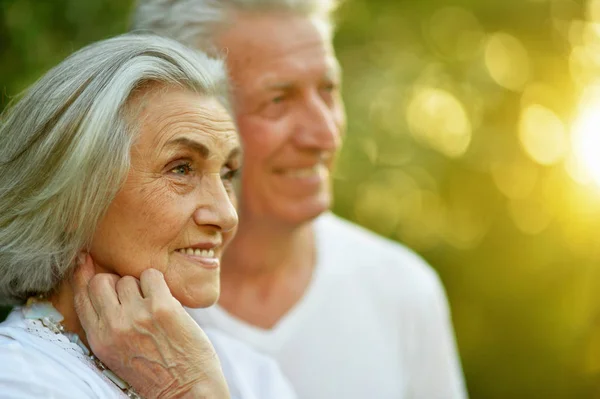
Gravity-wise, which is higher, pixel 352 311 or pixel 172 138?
pixel 172 138

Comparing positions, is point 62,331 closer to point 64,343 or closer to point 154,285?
point 64,343

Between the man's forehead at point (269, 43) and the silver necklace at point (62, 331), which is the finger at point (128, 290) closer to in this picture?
the silver necklace at point (62, 331)

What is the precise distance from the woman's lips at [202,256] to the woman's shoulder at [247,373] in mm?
499

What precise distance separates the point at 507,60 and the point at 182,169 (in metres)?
4.08

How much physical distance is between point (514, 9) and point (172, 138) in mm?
4069

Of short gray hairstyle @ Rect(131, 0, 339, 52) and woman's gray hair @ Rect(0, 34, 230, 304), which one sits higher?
Result: short gray hairstyle @ Rect(131, 0, 339, 52)

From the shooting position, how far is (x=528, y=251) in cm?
596

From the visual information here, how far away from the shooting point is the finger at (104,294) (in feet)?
8.25

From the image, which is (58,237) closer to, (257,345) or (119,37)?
(119,37)

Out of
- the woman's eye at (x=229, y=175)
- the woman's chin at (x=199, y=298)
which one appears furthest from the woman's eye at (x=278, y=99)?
the woman's chin at (x=199, y=298)

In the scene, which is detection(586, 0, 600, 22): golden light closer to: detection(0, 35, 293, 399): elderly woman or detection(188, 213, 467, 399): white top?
detection(188, 213, 467, 399): white top

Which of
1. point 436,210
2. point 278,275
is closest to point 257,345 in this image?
point 278,275

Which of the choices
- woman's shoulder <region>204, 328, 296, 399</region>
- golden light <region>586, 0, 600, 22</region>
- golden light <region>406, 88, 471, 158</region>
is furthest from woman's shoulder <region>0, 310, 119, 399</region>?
golden light <region>586, 0, 600, 22</region>

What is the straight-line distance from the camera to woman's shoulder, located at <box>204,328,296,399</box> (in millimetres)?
2959
